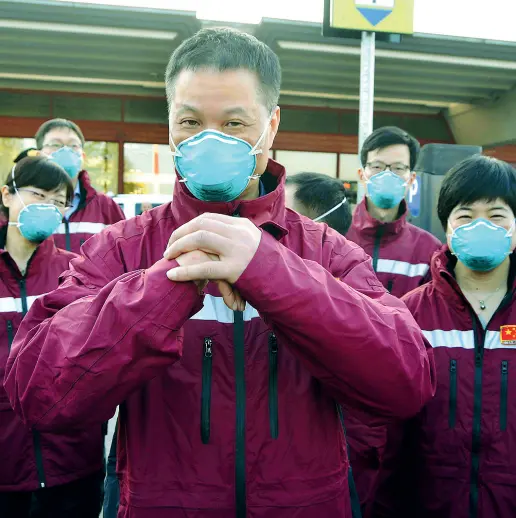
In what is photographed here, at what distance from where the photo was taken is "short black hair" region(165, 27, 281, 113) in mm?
1348

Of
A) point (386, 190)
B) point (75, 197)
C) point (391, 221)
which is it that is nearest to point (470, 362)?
point (391, 221)

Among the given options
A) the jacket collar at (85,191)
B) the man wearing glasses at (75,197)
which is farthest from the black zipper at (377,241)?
the jacket collar at (85,191)

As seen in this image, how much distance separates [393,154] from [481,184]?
1.53 metres

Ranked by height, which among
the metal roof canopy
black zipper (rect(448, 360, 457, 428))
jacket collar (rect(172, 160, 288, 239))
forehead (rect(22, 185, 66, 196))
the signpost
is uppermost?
the metal roof canopy

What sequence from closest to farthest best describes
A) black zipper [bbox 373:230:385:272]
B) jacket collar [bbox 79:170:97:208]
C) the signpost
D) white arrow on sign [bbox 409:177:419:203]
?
A: black zipper [bbox 373:230:385:272], jacket collar [bbox 79:170:97:208], the signpost, white arrow on sign [bbox 409:177:419:203]

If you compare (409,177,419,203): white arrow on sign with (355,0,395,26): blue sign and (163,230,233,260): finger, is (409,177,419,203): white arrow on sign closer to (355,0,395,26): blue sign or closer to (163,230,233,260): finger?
(355,0,395,26): blue sign

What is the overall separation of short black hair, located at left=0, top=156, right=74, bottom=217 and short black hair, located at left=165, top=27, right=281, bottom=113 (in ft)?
5.97

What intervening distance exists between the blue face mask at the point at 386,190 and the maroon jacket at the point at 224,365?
214cm

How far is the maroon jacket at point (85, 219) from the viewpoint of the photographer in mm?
4070

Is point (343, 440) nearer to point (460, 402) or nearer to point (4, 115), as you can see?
point (460, 402)

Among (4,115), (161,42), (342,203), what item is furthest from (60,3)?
(342,203)

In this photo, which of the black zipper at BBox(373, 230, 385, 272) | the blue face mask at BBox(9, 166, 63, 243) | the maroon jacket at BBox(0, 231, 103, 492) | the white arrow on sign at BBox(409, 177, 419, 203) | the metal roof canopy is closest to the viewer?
the maroon jacket at BBox(0, 231, 103, 492)

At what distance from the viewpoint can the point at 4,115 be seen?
11875 mm

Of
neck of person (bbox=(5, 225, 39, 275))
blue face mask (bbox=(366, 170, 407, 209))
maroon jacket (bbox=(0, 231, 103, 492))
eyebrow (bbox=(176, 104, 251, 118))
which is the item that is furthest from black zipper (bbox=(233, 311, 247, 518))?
blue face mask (bbox=(366, 170, 407, 209))
